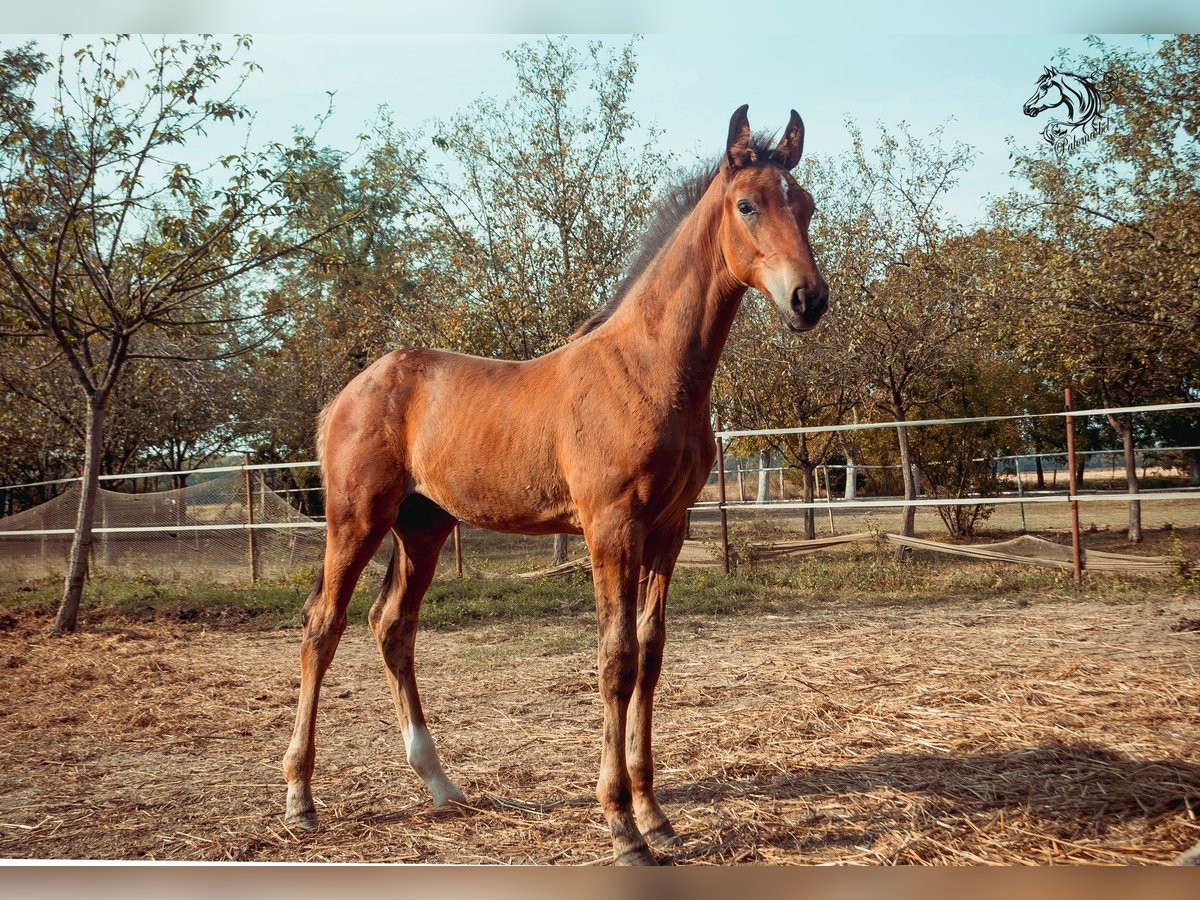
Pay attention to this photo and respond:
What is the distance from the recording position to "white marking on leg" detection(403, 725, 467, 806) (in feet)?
Result: 10.3

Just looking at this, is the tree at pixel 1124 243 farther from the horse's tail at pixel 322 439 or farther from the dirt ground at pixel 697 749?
the horse's tail at pixel 322 439

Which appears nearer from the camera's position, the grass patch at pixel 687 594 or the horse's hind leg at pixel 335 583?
the horse's hind leg at pixel 335 583

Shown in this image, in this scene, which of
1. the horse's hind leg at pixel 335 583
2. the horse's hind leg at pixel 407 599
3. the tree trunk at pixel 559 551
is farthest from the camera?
the tree trunk at pixel 559 551

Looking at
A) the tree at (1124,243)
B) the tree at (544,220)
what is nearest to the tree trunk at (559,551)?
the tree at (544,220)

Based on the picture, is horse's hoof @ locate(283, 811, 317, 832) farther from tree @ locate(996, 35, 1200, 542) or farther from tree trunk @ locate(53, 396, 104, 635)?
tree @ locate(996, 35, 1200, 542)

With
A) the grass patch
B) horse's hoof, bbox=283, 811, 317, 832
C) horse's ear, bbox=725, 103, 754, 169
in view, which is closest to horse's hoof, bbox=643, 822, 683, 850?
horse's hoof, bbox=283, 811, 317, 832

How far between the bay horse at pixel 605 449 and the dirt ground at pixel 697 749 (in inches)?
12.3

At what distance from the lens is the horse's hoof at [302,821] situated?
295cm

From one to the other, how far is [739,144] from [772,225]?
0.36 m

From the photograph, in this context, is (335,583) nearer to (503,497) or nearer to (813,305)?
(503,497)

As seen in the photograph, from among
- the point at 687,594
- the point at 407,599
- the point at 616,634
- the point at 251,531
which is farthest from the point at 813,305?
the point at 251,531

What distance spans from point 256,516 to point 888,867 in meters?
9.24

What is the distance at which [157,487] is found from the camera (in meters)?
16.0

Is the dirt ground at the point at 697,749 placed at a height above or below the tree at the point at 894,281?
below
